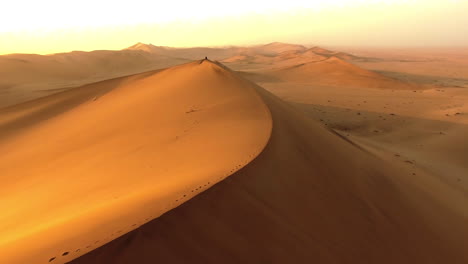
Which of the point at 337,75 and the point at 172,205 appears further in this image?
the point at 337,75

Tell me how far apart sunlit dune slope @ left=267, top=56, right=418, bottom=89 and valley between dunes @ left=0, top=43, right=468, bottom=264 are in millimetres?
18335

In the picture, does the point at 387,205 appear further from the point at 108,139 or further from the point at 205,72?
the point at 205,72

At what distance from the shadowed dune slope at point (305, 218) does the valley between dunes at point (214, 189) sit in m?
0.02

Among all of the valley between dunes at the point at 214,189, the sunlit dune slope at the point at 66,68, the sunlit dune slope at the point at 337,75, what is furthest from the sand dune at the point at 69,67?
the valley between dunes at the point at 214,189

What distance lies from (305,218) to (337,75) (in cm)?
2981

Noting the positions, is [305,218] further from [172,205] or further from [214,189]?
[172,205]

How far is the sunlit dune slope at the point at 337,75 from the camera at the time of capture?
2817cm

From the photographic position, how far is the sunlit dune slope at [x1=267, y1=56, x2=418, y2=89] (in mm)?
28172

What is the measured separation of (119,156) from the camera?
6.21m

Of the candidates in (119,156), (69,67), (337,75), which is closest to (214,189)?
(119,156)

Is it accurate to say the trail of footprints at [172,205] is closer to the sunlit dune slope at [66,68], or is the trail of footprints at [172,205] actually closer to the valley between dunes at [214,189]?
the valley between dunes at [214,189]

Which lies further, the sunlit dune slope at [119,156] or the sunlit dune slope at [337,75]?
the sunlit dune slope at [337,75]

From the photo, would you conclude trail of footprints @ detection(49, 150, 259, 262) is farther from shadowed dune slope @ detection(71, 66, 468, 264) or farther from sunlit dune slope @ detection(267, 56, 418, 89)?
sunlit dune slope @ detection(267, 56, 418, 89)

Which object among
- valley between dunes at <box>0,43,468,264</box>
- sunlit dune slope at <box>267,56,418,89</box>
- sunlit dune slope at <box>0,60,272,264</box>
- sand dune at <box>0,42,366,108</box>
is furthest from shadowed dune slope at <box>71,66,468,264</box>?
sand dune at <box>0,42,366,108</box>
